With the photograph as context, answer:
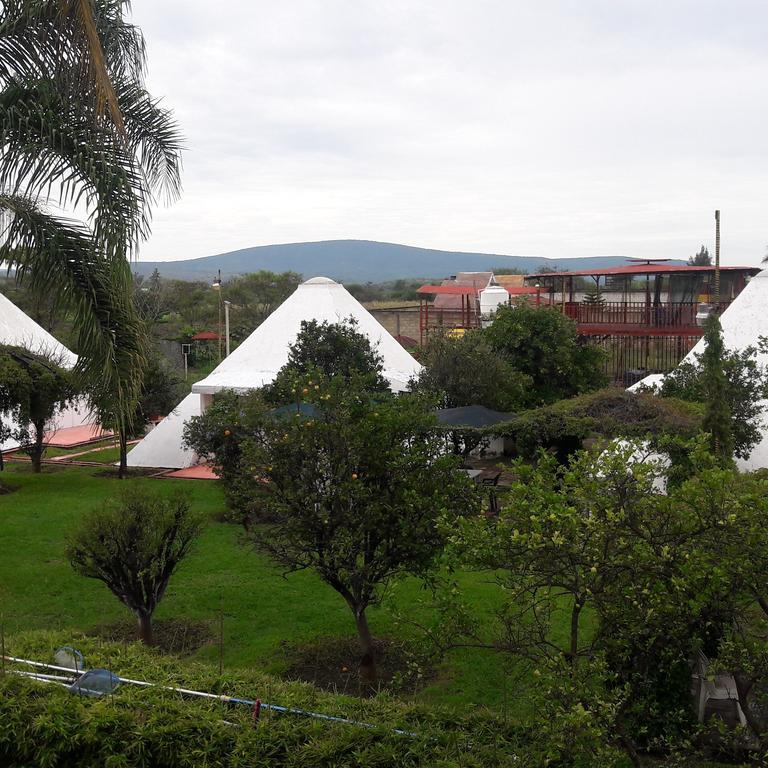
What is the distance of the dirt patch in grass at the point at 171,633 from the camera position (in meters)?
8.97

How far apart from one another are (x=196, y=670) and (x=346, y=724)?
4.73 feet

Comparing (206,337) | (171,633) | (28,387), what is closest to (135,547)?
(171,633)

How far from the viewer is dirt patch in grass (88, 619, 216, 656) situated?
29.4ft

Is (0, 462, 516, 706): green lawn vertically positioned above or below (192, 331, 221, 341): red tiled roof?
below

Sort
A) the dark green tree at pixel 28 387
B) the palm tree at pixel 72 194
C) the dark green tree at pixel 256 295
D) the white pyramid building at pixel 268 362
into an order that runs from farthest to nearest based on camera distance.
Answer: the dark green tree at pixel 256 295
the white pyramid building at pixel 268 362
the dark green tree at pixel 28 387
the palm tree at pixel 72 194

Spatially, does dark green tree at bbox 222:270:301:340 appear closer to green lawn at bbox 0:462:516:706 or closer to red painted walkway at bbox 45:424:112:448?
red painted walkway at bbox 45:424:112:448

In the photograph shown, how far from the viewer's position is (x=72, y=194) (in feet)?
21.0

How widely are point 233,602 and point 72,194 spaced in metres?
5.78

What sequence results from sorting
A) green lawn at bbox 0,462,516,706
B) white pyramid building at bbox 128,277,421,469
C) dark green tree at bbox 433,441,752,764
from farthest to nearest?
1. white pyramid building at bbox 128,277,421,469
2. green lawn at bbox 0,462,516,706
3. dark green tree at bbox 433,441,752,764

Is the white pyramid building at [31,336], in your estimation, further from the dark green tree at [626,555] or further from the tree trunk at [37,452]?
the dark green tree at [626,555]

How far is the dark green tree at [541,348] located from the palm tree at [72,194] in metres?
13.9

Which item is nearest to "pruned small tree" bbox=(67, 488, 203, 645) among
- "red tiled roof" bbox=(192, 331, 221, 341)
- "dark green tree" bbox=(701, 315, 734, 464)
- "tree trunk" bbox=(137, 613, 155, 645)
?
"tree trunk" bbox=(137, 613, 155, 645)

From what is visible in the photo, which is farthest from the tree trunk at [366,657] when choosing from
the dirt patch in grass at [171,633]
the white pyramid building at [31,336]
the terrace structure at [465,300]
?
the white pyramid building at [31,336]

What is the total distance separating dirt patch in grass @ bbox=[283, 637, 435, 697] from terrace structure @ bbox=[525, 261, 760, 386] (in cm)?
1593
